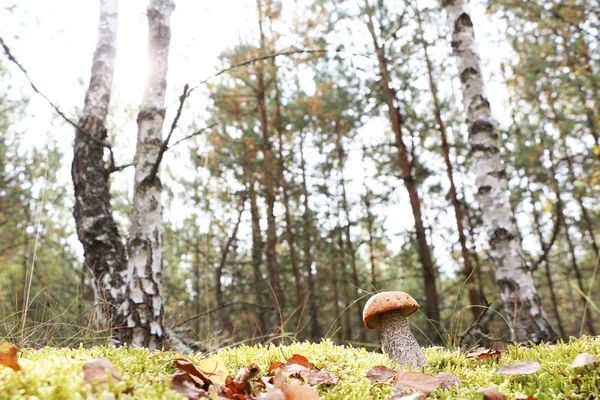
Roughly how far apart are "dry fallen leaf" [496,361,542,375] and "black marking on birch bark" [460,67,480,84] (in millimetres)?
4048

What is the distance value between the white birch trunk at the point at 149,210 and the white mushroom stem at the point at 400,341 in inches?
71.3

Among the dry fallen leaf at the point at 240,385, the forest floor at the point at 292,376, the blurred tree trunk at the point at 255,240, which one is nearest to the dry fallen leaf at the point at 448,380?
the forest floor at the point at 292,376

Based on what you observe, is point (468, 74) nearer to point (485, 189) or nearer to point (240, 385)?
point (485, 189)

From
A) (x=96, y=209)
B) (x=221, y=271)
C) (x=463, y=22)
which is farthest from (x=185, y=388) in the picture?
(x=221, y=271)

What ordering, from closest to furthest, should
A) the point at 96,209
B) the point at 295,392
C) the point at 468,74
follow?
1. the point at 295,392
2. the point at 96,209
3. the point at 468,74

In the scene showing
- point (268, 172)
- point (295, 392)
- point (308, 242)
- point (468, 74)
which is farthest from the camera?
point (308, 242)

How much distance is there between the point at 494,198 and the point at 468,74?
1.57m

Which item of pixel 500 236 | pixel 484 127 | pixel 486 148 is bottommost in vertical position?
pixel 500 236

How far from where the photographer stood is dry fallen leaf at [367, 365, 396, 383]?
165 cm

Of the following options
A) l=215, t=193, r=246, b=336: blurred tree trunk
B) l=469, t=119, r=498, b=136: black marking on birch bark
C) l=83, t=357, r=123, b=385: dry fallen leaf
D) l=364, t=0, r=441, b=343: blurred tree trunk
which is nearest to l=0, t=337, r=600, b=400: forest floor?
l=83, t=357, r=123, b=385: dry fallen leaf

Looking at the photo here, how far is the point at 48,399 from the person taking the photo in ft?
3.35

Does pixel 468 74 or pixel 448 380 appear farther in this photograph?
pixel 468 74

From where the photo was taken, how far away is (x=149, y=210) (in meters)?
3.25

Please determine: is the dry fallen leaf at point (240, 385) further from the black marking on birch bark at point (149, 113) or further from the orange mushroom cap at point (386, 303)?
the black marking on birch bark at point (149, 113)
